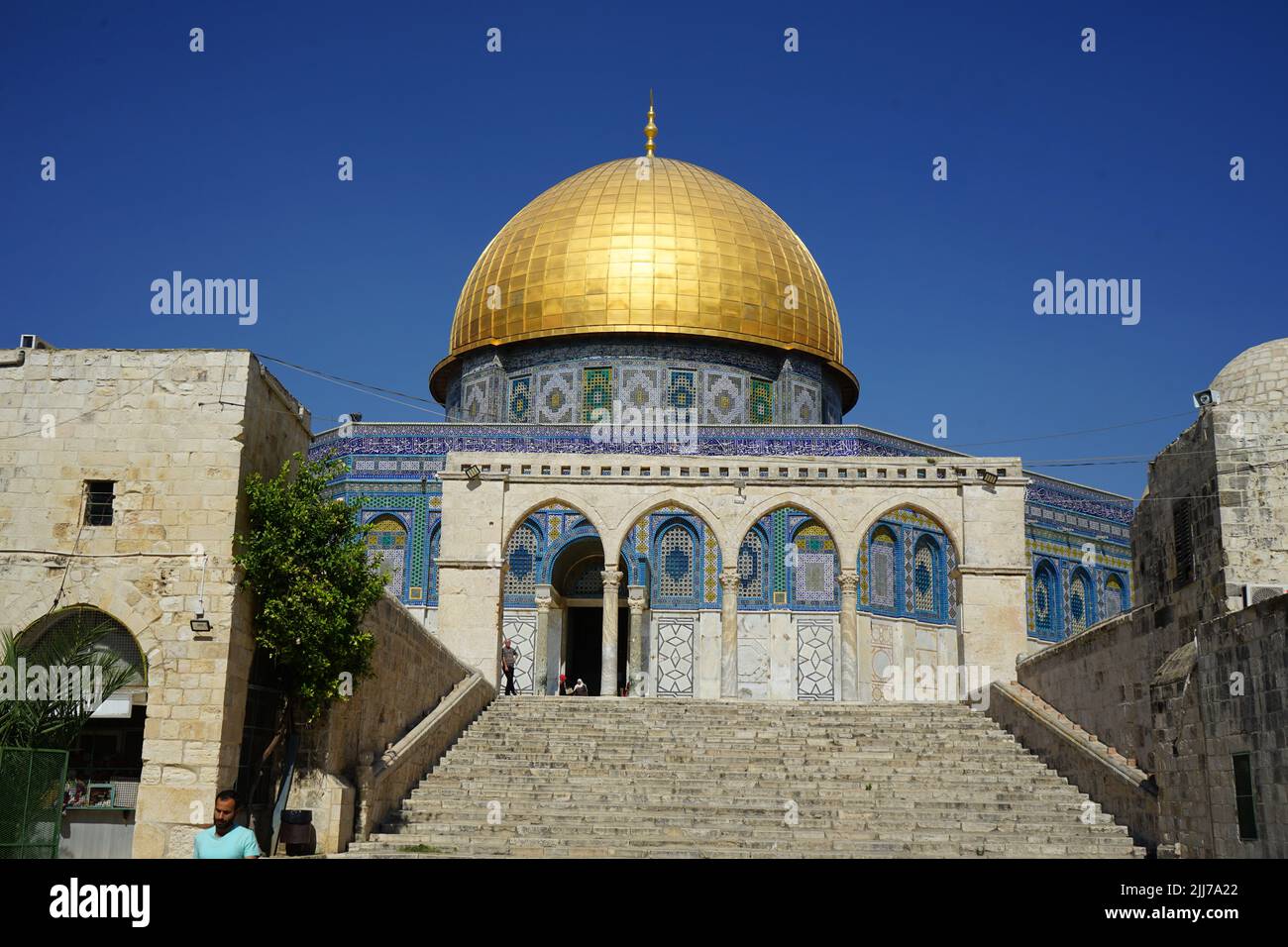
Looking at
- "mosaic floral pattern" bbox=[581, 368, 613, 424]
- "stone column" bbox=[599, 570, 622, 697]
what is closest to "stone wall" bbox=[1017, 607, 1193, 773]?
"stone column" bbox=[599, 570, 622, 697]

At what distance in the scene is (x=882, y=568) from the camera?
23812 millimetres

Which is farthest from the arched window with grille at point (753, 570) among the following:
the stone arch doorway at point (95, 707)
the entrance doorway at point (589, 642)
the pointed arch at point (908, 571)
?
the stone arch doorway at point (95, 707)

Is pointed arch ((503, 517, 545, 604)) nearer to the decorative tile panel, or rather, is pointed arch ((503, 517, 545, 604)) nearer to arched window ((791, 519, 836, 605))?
the decorative tile panel

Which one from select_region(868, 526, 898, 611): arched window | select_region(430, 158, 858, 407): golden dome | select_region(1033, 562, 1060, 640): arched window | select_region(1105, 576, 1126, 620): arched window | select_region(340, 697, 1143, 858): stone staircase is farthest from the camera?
select_region(1105, 576, 1126, 620): arched window

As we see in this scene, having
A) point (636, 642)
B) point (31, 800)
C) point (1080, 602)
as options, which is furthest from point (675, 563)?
point (31, 800)

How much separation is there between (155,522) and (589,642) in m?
15.2

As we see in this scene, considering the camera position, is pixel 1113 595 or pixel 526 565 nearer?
pixel 526 565

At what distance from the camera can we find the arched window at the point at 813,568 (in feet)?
75.3

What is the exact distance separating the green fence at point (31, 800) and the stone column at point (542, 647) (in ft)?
43.4

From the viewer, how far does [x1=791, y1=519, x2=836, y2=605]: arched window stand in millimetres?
22938

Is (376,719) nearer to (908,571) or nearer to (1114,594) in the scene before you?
(908,571)

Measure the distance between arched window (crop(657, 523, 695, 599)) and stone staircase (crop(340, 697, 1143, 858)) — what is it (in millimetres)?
7976
